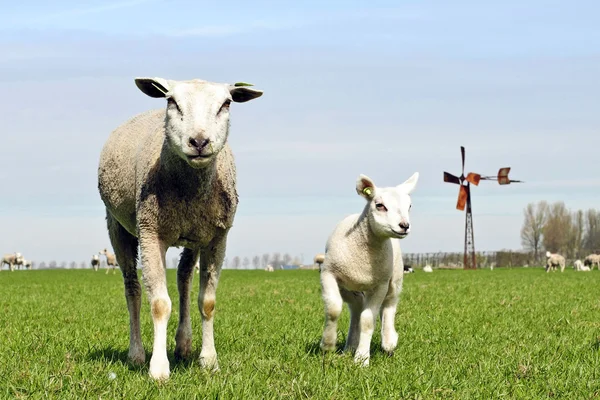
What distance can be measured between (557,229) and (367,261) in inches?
4259

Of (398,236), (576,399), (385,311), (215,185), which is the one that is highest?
(215,185)

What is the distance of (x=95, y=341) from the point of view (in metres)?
9.33

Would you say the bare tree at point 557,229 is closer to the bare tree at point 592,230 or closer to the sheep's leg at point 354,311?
the bare tree at point 592,230

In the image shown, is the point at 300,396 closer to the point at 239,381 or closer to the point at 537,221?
the point at 239,381

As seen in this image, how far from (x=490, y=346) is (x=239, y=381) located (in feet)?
11.9

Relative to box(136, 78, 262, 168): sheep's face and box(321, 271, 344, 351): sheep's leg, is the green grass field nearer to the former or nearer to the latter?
box(321, 271, 344, 351): sheep's leg

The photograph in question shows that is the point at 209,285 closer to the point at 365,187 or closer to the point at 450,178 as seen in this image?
the point at 365,187

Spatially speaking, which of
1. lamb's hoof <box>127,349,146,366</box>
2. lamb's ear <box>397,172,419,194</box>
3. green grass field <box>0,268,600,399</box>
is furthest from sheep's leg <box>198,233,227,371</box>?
lamb's ear <box>397,172,419,194</box>

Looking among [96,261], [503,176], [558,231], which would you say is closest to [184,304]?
[96,261]

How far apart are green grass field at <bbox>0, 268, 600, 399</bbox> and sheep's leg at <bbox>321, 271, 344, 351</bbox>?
0.85 ft

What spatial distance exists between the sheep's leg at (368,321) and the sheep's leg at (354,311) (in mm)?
356

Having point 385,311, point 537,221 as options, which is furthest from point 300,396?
point 537,221

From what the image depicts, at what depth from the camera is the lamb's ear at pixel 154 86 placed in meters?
6.87

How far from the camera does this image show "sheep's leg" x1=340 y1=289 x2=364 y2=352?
27.7ft
